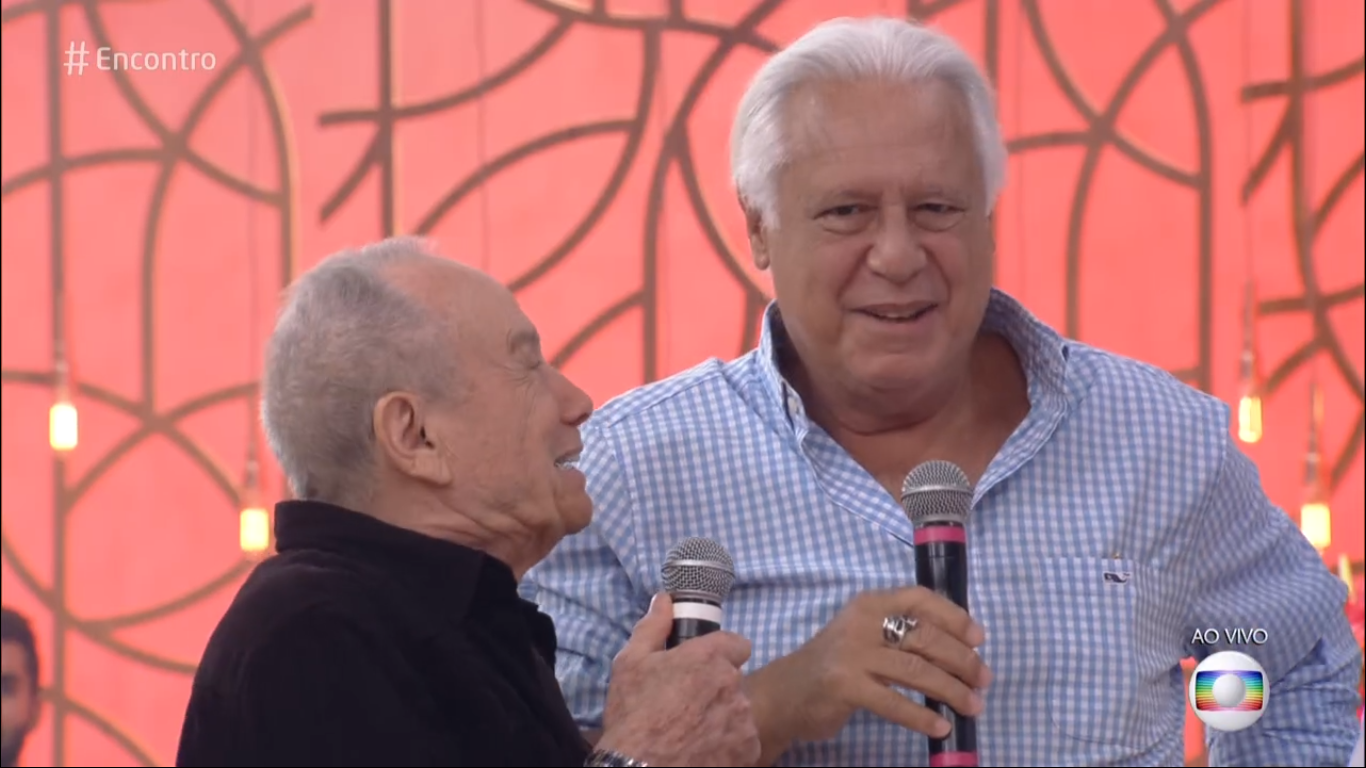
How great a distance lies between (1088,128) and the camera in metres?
4.18

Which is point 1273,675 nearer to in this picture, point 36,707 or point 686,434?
point 686,434

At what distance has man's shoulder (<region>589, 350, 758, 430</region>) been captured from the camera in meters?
1.87

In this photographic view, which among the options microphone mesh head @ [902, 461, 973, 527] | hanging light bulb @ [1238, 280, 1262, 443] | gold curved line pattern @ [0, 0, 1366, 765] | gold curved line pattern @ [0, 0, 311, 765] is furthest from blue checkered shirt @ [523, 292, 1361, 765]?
gold curved line pattern @ [0, 0, 311, 765]

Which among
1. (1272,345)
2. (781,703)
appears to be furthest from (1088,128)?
(781,703)

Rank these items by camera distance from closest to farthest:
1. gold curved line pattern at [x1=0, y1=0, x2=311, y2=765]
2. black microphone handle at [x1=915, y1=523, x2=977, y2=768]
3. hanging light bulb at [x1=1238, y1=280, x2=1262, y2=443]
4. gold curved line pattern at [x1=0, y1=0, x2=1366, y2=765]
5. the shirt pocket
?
black microphone handle at [x1=915, y1=523, x2=977, y2=768]
the shirt pocket
hanging light bulb at [x1=1238, y1=280, x2=1262, y2=443]
gold curved line pattern at [x1=0, y1=0, x2=1366, y2=765]
gold curved line pattern at [x1=0, y1=0, x2=311, y2=765]

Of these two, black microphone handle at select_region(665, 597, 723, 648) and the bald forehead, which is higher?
the bald forehead

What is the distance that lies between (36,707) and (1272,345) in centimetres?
318

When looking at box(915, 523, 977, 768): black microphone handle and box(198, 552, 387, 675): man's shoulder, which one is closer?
box(198, 552, 387, 675): man's shoulder

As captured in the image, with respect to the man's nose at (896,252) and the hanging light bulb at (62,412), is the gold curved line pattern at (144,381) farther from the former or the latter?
the man's nose at (896,252)

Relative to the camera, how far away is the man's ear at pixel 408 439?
151 centimetres

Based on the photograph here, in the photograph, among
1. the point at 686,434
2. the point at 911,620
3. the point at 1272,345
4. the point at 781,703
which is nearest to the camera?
the point at 911,620

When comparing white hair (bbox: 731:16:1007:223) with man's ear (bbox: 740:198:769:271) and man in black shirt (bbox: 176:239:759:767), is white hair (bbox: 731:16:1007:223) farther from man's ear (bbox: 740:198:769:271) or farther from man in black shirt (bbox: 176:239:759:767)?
man in black shirt (bbox: 176:239:759:767)

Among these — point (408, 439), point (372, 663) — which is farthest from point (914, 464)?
point (372, 663)

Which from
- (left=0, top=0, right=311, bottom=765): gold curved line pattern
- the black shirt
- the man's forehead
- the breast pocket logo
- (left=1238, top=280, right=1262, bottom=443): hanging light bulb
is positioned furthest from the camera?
(left=0, top=0, right=311, bottom=765): gold curved line pattern
